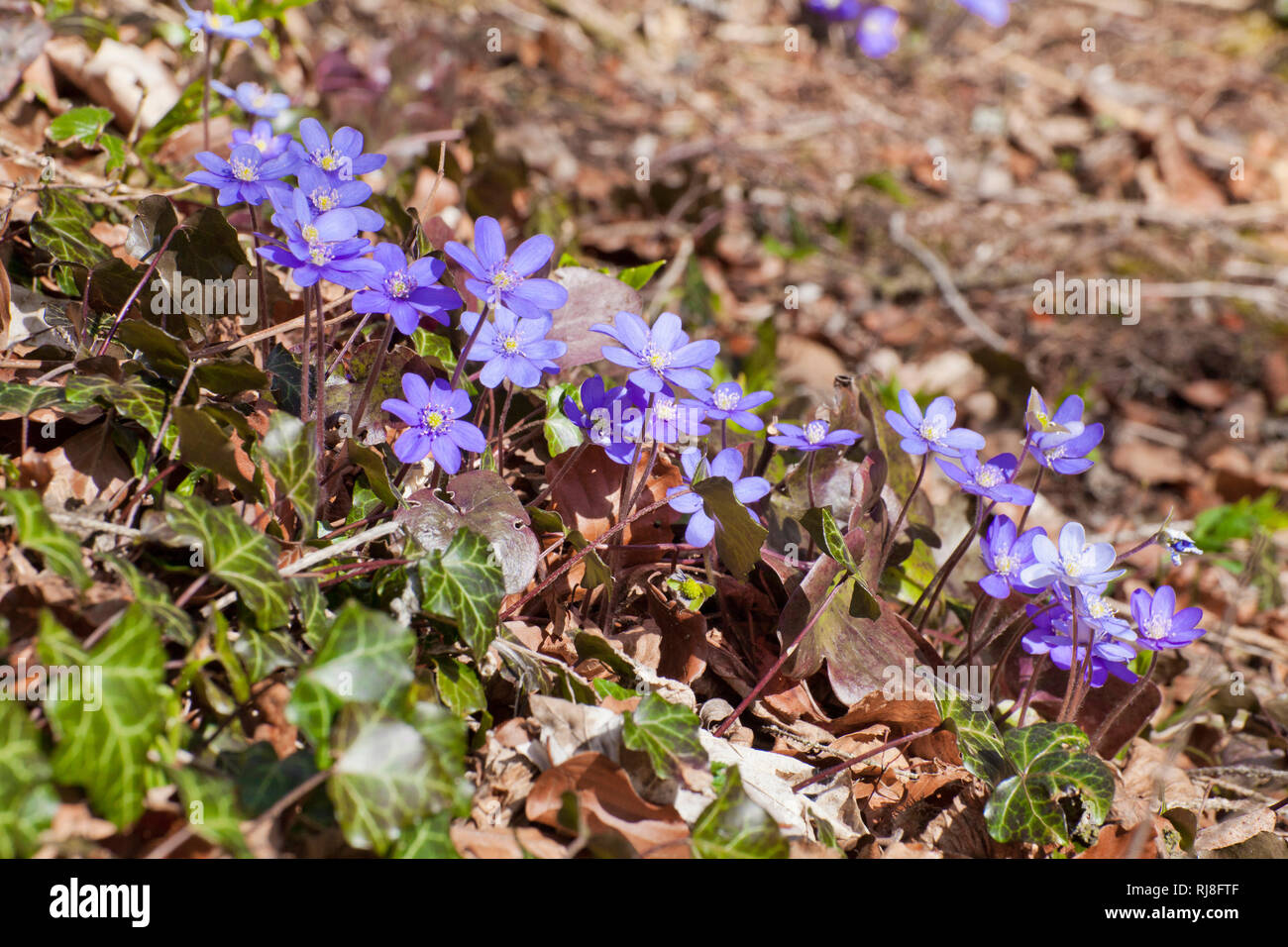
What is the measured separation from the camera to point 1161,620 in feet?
5.35

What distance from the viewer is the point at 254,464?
154cm

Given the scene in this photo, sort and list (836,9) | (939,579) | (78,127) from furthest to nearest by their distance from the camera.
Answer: (836,9) → (78,127) → (939,579)

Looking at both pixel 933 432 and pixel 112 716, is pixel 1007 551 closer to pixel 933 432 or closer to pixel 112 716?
pixel 933 432

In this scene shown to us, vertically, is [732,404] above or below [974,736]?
above

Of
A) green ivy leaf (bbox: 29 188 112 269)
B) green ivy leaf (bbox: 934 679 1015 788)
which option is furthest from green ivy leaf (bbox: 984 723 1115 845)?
green ivy leaf (bbox: 29 188 112 269)

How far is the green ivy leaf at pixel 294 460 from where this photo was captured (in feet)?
4.34

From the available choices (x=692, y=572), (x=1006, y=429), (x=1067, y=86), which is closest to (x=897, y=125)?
(x=1067, y=86)

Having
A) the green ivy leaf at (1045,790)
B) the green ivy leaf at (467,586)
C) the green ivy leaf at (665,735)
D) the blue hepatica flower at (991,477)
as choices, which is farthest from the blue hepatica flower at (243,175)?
the green ivy leaf at (1045,790)

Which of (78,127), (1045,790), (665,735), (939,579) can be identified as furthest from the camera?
(78,127)

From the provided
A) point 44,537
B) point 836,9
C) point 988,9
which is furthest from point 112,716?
point 988,9

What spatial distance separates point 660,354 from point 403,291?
1.34ft

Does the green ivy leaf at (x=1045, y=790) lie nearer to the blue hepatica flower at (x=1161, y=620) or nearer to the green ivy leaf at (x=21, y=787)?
the blue hepatica flower at (x=1161, y=620)
